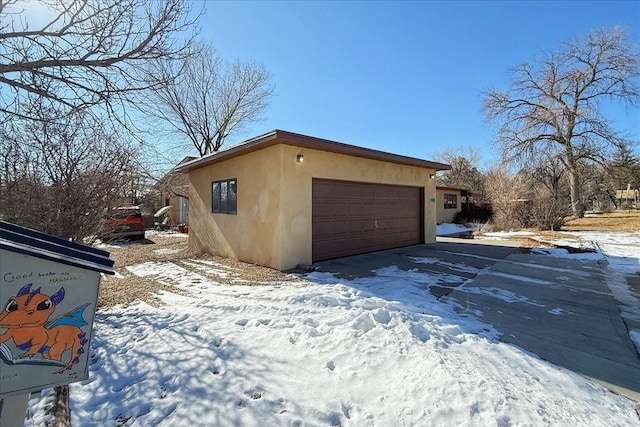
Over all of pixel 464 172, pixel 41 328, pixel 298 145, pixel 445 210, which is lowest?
pixel 41 328

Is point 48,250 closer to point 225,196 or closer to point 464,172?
point 225,196

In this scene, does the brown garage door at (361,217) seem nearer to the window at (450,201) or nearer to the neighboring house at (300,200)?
the neighboring house at (300,200)

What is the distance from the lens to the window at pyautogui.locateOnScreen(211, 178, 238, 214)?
8.52 m

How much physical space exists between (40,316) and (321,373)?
211cm

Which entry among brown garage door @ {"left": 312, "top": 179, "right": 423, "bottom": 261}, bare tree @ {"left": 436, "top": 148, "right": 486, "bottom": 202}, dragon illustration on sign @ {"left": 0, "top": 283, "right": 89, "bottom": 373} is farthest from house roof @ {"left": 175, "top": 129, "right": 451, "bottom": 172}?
bare tree @ {"left": 436, "top": 148, "right": 486, "bottom": 202}

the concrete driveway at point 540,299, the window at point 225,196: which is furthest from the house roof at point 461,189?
the window at point 225,196

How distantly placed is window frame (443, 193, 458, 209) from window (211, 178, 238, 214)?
18.1 m

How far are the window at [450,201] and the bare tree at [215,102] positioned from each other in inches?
587

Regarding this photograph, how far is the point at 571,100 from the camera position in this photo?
21.6 metres

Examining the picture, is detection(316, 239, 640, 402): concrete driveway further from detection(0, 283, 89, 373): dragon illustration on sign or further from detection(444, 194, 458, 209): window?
detection(444, 194, 458, 209): window

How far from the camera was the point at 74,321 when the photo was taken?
1.68 metres

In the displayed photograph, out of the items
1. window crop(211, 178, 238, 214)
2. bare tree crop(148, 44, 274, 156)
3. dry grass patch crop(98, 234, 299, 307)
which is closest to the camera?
dry grass patch crop(98, 234, 299, 307)

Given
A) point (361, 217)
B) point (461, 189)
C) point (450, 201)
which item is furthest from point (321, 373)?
point (461, 189)

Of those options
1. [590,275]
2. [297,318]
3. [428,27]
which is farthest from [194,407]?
[428,27]
